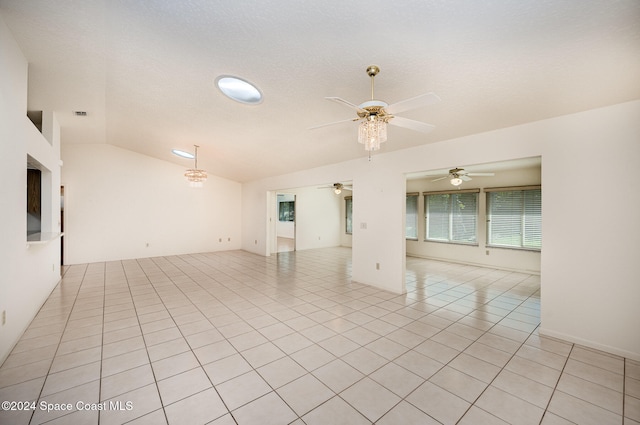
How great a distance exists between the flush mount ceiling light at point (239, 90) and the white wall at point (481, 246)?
5.58 m

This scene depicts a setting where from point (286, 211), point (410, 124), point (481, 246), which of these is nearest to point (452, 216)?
point (481, 246)

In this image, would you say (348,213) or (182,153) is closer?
(182,153)

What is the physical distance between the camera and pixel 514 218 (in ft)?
19.8

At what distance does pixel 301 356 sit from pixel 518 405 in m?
1.71

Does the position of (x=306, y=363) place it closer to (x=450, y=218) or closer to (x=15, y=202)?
(x=15, y=202)

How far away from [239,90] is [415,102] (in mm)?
2480

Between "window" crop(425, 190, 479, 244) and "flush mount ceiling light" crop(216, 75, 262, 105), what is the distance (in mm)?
5687

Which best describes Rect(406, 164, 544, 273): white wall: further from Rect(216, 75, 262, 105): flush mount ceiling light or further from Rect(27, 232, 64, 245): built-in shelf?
Rect(27, 232, 64, 245): built-in shelf

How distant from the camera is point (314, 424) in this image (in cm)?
166

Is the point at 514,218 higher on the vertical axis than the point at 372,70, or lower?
lower

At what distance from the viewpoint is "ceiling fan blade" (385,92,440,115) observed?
68.2 inches

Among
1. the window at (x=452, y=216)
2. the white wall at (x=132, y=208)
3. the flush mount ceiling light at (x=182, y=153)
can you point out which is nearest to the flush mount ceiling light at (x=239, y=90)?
the flush mount ceiling light at (x=182, y=153)

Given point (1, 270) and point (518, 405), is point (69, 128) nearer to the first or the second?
point (1, 270)

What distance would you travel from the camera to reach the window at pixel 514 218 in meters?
5.76
